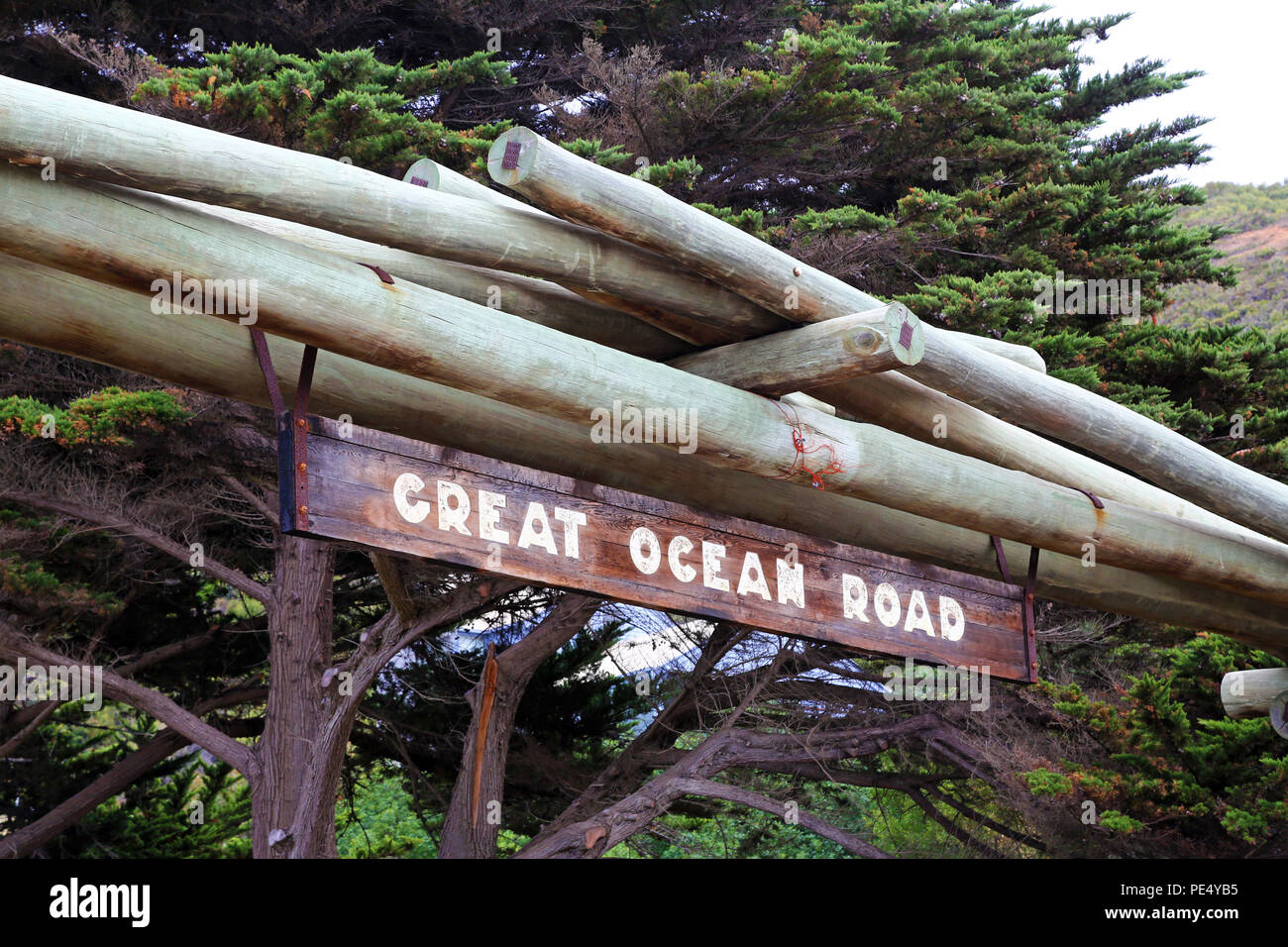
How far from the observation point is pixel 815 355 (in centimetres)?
349

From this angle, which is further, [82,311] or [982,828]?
[982,828]

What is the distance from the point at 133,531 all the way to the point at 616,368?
27.2ft

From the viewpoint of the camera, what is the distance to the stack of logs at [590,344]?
2.62 metres

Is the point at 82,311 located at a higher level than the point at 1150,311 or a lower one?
lower

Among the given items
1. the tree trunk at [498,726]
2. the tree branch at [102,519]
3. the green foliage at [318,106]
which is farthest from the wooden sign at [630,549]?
the tree branch at [102,519]

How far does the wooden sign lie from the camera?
2828mm

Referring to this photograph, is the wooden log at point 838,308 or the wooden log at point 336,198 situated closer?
the wooden log at point 336,198

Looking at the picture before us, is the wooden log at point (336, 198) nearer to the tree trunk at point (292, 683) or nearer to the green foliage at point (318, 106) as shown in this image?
the green foliage at point (318, 106)

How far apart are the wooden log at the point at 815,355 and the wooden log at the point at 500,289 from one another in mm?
205

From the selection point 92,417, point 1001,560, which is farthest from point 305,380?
point 92,417

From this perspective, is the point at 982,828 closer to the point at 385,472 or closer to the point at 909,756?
the point at 909,756

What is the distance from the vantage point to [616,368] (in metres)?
3.29

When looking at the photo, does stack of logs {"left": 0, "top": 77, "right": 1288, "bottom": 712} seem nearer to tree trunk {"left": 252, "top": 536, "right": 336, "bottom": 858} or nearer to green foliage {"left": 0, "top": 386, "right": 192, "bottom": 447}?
green foliage {"left": 0, "top": 386, "right": 192, "bottom": 447}
